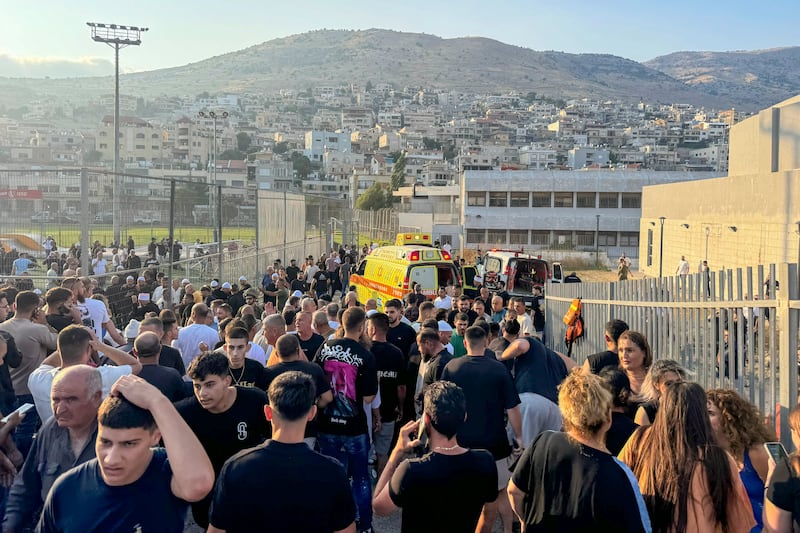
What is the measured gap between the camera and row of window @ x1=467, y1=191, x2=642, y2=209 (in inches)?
2276

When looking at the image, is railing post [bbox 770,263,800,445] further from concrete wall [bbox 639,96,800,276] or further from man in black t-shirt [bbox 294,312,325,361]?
concrete wall [bbox 639,96,800,276]

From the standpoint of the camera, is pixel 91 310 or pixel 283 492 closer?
pixel 283 492

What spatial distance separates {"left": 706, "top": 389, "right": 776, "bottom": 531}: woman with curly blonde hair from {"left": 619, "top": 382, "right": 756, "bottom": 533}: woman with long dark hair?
52 cm

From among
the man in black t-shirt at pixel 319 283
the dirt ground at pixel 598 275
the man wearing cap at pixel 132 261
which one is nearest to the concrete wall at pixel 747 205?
the dirt ground at pixel 598 275

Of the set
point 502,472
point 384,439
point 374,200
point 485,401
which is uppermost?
point 374,200

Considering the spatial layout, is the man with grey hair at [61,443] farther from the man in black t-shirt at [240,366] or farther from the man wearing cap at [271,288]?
the man wearing cap at [271,288]

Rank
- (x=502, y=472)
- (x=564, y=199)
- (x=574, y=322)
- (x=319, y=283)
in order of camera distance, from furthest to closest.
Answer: (x=564, y=199)
(x=319, y=283)
(x=574, y=322)
(x=502, y=472)

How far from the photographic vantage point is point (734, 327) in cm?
597

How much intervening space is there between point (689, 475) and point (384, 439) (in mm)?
3989

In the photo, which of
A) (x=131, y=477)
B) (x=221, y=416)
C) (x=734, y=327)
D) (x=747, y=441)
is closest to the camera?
(x=131, y=477)

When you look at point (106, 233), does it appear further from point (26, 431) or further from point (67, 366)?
point (67, 366)

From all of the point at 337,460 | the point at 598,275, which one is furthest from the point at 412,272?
the point at 598,275

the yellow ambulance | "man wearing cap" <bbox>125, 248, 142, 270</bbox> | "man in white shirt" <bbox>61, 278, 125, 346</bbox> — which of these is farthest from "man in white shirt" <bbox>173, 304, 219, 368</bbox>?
the yellow ambulance

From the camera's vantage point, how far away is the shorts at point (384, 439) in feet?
22.4
